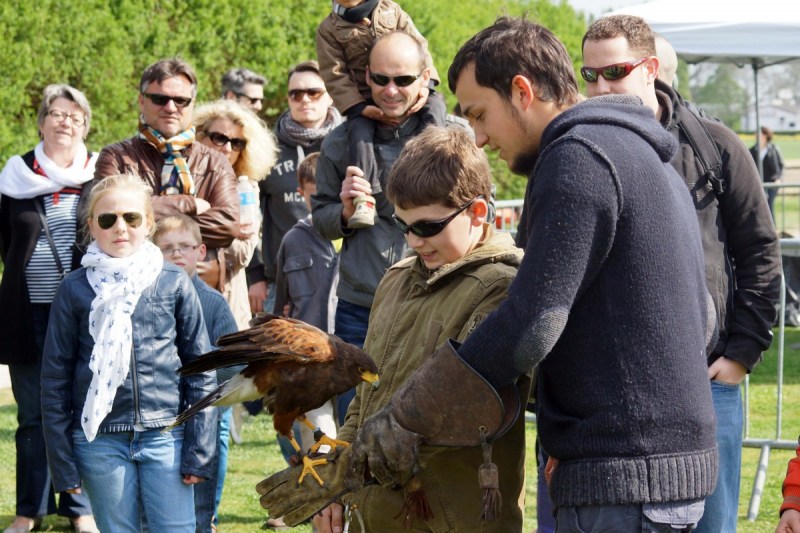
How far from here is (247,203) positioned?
6.83 m

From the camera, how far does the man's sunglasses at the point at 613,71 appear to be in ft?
13.5

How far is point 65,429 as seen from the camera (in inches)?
178

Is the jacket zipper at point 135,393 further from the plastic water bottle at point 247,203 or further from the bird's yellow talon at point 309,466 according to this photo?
the plastic water bottle at point 247,203

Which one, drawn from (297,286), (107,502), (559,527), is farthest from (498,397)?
(297,286)

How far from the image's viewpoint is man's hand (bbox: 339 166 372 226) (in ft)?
16.3

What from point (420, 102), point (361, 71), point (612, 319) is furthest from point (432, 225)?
point (361, 71)

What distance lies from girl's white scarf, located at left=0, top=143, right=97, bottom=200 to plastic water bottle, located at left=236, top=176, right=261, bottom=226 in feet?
3.07

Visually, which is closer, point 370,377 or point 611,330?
point 611,330

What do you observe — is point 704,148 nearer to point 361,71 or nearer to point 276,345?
point 276,345

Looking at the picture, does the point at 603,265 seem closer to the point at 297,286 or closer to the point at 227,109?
the point at 297,286

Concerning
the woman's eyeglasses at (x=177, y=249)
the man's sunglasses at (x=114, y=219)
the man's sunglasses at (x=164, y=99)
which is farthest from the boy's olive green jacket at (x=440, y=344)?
the man's sunglasses at (x=164, y=99)

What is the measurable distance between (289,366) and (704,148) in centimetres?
177

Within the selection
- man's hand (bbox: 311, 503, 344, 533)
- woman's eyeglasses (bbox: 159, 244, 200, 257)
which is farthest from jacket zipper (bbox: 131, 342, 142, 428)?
man's hand (bbox: 311, 503, 344, 533)

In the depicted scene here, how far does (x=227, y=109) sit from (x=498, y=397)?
5.10 m
